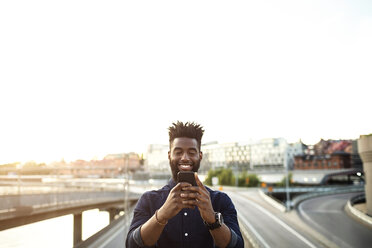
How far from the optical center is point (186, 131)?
3.05 meters

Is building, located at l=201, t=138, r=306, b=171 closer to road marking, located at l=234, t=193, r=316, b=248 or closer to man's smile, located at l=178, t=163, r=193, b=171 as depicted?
road marking, located at l=234, t=193, r=316, b=248

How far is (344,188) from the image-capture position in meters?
75.8

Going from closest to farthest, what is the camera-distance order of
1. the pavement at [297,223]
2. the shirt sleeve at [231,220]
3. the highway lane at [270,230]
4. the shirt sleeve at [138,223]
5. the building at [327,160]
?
the shirt sleeve at [138,223]
the shirt sleeve at [231,220]
the pavement at [297,223]
the highway lane at [270,230]
the building at [327,160]

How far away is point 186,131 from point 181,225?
0.93 metres

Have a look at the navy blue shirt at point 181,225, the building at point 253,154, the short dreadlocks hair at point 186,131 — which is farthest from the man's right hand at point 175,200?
the building at point 253,154

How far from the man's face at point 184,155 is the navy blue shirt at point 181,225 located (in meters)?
0.29

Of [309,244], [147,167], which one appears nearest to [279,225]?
[309,244]

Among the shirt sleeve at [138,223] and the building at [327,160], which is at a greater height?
the shirt sleeve at [138,223]

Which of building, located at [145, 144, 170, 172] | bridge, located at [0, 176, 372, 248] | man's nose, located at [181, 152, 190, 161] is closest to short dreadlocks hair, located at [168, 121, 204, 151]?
man's nose, located at [181, 152, 190, 161]

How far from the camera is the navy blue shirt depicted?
2.89m

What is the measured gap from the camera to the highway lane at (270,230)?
22.6m

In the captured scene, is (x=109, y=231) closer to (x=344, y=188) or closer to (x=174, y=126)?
(x=174, y=126)

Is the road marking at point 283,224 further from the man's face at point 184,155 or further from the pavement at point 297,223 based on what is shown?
the man's face at point 184,155

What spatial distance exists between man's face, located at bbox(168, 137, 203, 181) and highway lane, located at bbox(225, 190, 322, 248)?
515 inches
